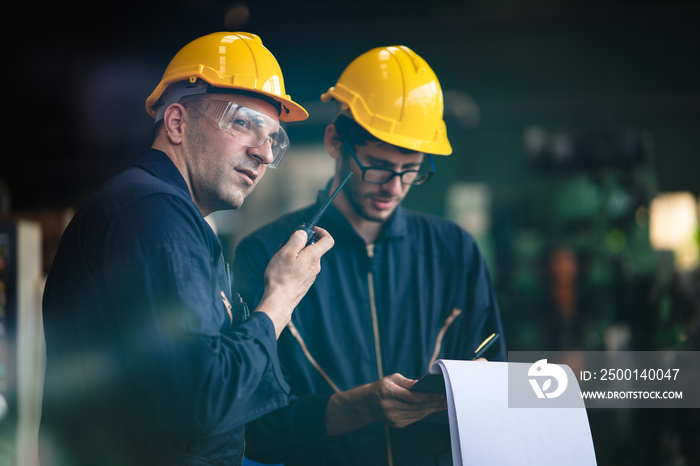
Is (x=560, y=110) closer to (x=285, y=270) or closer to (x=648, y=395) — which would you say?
(x=648, y=395)

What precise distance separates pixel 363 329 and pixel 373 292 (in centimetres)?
12

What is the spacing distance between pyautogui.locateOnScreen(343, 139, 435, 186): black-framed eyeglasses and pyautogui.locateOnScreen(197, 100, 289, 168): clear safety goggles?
0.41 meters

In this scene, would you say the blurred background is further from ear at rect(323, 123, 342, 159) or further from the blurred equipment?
ear at rect(323, 123, 342, 159)

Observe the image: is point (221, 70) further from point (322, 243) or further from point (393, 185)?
point (393, 185)

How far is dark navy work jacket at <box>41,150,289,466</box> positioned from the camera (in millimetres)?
1150

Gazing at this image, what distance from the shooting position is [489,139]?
739cm

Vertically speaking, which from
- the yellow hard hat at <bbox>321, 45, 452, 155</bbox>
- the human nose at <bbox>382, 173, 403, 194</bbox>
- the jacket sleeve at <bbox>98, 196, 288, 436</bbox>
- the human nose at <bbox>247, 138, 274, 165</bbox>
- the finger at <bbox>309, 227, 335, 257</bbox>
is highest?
the yellow hard hat at <bbox>321, 45, 452, 155</bbox>

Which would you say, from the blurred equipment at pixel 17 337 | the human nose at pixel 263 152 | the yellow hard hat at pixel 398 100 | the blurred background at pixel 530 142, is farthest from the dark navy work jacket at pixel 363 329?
the blurred background at pixel 530 142

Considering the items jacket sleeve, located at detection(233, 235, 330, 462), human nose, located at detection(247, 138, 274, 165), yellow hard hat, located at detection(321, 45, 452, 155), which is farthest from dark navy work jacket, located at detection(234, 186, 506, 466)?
human nose, located at detection(247, 138, 274, 165)

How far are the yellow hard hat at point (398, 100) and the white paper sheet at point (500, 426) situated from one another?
2.26 ft

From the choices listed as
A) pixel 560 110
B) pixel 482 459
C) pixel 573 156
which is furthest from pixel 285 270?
pixel 560 110

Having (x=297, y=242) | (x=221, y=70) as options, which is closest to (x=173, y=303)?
(x=297, y=242)

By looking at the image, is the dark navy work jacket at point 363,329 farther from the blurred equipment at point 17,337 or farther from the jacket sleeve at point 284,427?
the blurred equipment at point 17,337

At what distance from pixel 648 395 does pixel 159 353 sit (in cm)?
190
